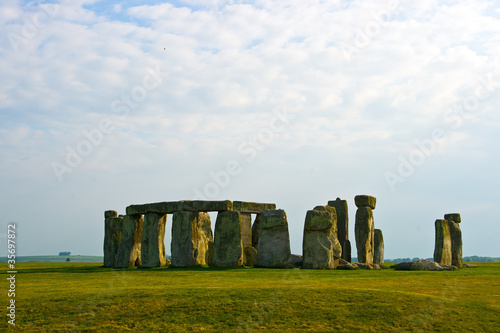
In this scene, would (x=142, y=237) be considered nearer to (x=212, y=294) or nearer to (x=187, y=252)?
(x=187, y=252)

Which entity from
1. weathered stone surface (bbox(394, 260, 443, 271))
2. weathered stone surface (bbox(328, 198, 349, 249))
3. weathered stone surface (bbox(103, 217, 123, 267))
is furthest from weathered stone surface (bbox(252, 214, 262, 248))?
weathered stone surface (bbox(394, 260, 443, 271))

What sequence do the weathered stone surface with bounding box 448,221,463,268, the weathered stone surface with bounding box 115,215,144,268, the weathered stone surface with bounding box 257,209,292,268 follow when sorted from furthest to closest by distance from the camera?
1. the weathered stone surface with bounding box 448,221,463,268
2. the weathered stone surface with bounding box 115,215,144,268
3. the weathered stone surface with bounding box 257,209,292,268

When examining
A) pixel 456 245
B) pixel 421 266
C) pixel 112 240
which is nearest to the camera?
pixel 421 266

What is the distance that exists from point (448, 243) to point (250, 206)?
910 cm

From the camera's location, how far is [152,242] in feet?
77.2

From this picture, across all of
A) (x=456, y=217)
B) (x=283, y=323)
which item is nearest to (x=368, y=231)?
(x=456, y=217)

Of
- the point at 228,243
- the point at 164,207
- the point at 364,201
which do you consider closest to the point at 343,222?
the point at 364,201

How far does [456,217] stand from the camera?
26.3m

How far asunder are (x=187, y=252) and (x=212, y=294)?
10516 millimetres

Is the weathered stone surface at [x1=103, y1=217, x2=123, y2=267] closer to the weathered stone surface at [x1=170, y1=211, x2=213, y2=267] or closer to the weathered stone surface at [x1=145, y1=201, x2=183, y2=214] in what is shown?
the weathered stone surface at [x1=145, y1=201, x2=183, y2=214]

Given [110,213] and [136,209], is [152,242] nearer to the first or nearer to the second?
[136,209]

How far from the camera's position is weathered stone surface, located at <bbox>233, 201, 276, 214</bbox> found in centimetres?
2555

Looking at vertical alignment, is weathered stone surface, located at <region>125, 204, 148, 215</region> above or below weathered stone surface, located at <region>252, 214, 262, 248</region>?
above

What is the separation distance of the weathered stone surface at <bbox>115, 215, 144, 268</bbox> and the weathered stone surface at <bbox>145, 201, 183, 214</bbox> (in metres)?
1.44
